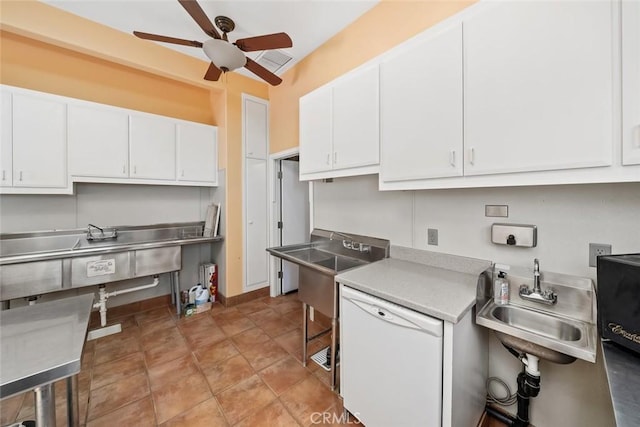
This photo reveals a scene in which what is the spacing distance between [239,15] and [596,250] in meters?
3.11

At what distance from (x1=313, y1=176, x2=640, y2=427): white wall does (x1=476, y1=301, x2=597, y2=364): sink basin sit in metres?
0.27

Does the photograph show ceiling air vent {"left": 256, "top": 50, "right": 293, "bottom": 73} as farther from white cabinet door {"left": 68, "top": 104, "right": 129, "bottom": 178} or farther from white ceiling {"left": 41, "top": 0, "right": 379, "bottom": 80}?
white cabinet door {"left": 68, "top": 104, "right": 129, "bottom": 178}

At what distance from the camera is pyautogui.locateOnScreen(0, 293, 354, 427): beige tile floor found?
62.1 inches

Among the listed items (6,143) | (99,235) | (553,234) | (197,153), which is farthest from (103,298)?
(553,234)

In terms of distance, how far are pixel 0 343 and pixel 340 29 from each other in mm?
3117

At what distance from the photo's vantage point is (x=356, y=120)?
1.83 meters

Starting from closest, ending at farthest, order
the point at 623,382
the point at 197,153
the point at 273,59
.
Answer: the point at 623,382, the point at 273,59, the point at 197,153

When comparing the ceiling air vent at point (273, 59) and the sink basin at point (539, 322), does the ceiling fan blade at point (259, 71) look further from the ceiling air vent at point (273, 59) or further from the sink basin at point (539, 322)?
the sink basin at point (539, 322)

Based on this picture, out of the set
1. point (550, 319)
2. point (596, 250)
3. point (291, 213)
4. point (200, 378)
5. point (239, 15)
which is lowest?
point (200, 378)

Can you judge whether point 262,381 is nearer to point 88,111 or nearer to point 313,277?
point 313,277

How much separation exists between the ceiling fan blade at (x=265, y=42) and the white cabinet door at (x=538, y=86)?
127 cm

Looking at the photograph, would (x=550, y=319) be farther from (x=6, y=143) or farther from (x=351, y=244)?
(x=6, y=143)

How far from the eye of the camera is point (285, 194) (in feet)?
11.9

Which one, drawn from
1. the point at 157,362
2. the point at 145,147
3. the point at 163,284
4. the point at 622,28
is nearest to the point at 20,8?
the point at 145,147
